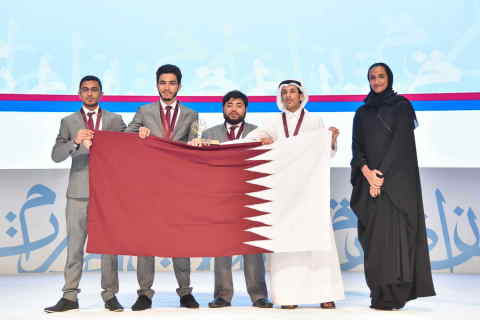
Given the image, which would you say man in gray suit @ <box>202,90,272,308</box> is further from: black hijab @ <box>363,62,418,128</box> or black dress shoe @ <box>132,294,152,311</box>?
black hijab @ <box>363,62,418,128</box>

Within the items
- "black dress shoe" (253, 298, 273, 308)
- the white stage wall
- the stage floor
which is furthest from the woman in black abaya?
the white stage wall

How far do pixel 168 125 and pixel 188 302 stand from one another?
1.12 m

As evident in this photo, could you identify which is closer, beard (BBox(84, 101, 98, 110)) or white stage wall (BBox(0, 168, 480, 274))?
beard (BBox(84, 101, 98, 110))

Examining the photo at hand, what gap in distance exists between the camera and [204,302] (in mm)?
4344

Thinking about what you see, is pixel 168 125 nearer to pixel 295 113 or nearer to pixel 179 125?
pixel 179 125

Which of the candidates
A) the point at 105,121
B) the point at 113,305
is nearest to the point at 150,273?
the point at 113,305

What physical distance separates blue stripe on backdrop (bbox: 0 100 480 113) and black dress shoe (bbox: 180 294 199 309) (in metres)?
2.08

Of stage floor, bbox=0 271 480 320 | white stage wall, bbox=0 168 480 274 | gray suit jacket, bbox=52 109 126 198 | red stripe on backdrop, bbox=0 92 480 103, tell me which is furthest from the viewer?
white stage wall, bbox=0 168 480 274

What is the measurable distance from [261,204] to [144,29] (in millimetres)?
2414

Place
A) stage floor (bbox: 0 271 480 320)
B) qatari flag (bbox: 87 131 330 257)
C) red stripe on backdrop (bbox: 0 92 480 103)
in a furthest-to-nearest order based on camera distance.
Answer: red stripe on backdrop (bbox: 0 92 480 103) → qatari flag (bbox: 87 131 330 257) → stage floor (bbox: 0 271 480 320)

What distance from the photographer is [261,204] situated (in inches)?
154

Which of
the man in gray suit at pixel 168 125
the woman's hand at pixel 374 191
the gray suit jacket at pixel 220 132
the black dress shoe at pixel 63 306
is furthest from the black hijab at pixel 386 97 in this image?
the black dress shoe at pixel 63 306

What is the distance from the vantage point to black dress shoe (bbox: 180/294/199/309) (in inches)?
158

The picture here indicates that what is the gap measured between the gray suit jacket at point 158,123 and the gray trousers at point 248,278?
0.82m
